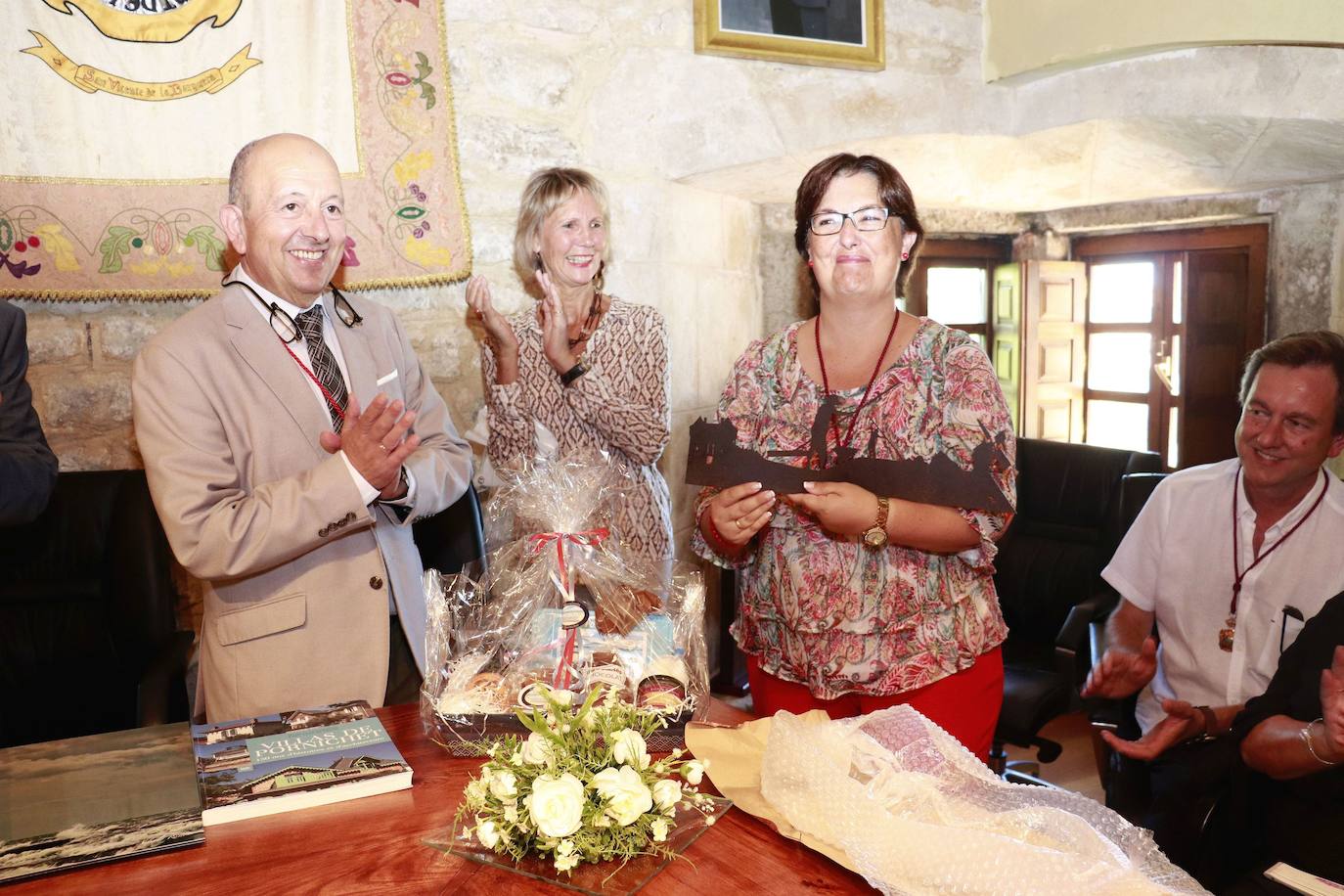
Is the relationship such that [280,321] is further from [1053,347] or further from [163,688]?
[1053,347]

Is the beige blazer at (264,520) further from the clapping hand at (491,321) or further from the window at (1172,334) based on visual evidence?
the window at (1172,334)

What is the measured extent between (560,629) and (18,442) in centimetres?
147

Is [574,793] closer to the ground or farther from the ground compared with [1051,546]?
farther from the ground

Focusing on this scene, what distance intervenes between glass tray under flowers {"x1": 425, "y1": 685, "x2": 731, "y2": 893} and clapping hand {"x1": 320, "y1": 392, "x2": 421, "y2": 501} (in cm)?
85

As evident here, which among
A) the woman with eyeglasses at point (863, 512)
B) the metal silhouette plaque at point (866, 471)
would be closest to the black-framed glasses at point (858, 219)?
the woman with eyeglasses at point (863, 512)

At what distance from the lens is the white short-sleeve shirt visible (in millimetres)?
2355

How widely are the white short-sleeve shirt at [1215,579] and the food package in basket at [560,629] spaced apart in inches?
54.4

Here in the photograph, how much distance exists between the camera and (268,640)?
6.97ft

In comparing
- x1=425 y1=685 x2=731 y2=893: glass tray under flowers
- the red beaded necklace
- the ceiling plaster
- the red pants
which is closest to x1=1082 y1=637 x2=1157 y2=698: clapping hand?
the red pants

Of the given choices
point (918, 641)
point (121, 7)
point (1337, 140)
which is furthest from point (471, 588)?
point (1337, 140)

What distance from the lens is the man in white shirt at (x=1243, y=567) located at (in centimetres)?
233

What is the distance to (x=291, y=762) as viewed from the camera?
156cm

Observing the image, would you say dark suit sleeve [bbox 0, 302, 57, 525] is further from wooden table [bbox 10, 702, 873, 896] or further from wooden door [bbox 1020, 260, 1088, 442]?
wooden door [bbox 1020, 260, 1088, 442]

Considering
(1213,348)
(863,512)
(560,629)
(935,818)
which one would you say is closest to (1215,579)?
(863,512)
